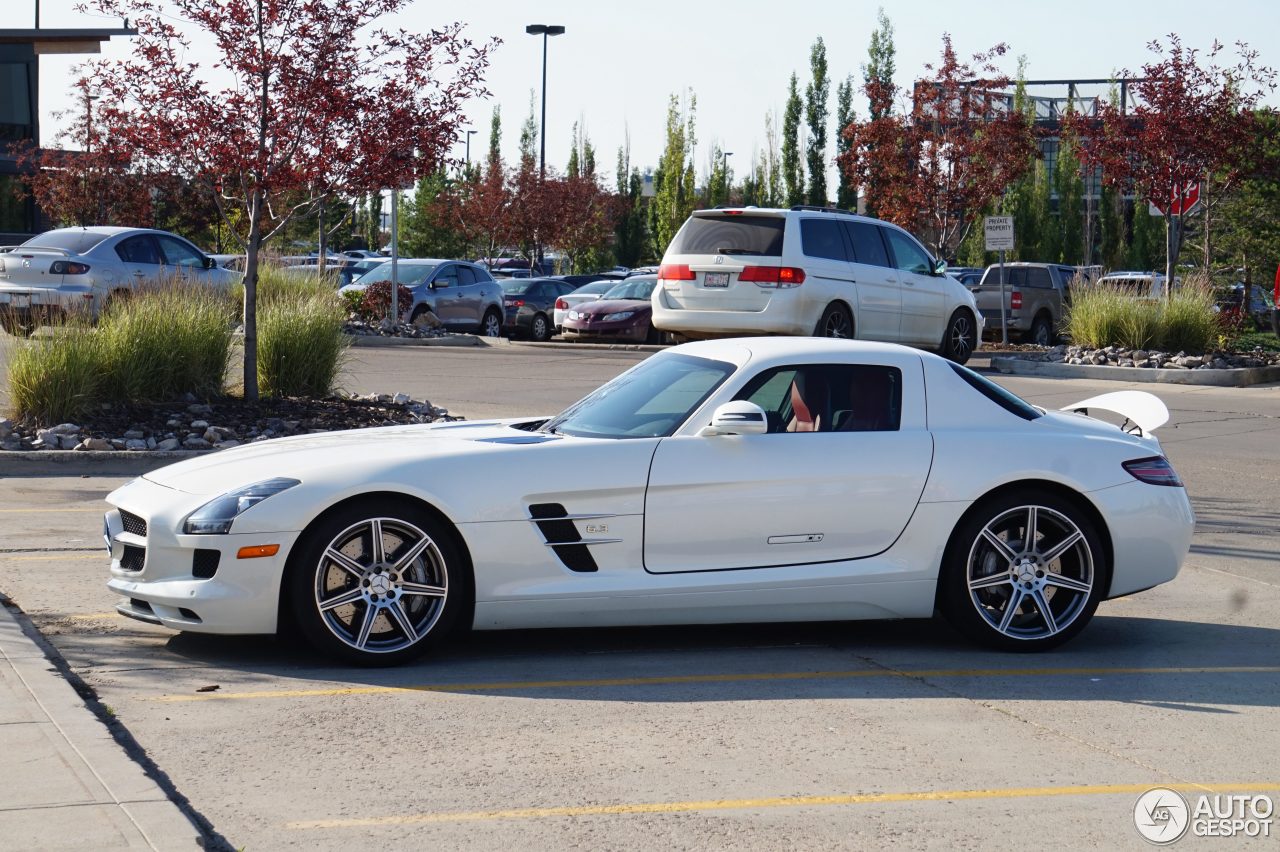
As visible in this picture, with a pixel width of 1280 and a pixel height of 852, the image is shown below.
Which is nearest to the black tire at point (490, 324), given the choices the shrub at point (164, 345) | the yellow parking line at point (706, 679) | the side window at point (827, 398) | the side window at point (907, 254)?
the side window at point (907, 254)

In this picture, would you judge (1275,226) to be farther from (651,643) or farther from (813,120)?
(651,643)

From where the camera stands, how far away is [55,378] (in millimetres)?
13297

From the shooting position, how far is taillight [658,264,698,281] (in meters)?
16.3

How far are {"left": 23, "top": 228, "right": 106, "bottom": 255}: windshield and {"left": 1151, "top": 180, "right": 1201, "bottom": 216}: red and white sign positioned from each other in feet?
57.9

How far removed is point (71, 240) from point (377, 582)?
55.4 feet

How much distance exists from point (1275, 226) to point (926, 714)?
38.8 meters

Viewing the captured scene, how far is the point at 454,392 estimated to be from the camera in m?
18.5

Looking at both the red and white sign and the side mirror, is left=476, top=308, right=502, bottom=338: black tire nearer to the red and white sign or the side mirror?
the red and white sign

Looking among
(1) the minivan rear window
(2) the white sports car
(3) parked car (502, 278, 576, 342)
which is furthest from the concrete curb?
(2) the white sports car

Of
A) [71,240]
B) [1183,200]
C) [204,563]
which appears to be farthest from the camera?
[1183,200]

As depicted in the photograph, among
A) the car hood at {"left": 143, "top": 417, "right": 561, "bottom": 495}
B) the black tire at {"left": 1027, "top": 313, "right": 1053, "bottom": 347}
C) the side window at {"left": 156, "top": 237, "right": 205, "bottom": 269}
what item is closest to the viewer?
the car hood at {"left": 143, "top": 417, "right": 561, "bottom": 495}

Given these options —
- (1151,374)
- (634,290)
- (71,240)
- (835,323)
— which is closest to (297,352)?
(835,323)

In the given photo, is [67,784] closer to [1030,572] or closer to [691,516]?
[691,516]

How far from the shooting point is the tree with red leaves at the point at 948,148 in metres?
31.5
